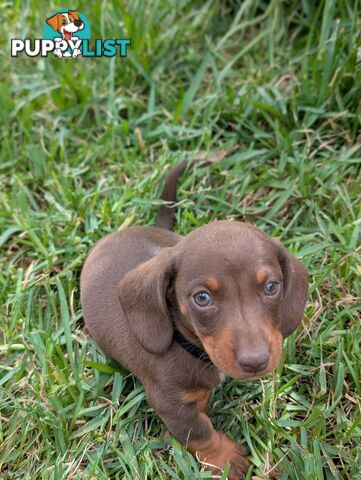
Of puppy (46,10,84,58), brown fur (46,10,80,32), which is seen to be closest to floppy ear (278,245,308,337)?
puppy (46,10,84,58)

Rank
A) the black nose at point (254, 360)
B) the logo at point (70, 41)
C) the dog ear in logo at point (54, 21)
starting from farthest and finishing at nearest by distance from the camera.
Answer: the dog ear in logo at point (54, 21), the logo at point (70, 41), the black nose at point (254, 360)

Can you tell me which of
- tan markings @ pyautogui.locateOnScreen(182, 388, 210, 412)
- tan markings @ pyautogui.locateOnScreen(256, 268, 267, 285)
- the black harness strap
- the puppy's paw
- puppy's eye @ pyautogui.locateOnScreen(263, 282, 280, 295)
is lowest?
the puppy's paw

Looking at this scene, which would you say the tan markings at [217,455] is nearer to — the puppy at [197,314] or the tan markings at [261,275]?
the puppy at [197,314]

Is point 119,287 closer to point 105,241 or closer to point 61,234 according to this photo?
point 105,241

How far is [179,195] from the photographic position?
16.2 feet

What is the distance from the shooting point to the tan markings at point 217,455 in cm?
359

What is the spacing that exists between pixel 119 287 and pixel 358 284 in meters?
1.51

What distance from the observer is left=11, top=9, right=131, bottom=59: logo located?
5.77 m

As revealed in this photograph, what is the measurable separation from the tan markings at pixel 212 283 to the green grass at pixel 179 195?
938 millimetres

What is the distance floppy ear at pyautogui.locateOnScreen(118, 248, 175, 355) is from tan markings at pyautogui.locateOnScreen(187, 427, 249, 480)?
0.55 metres

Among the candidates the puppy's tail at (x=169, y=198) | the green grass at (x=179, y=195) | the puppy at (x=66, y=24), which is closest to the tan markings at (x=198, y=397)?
the green grass at (x=179, y=195)

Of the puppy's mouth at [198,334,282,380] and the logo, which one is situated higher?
the logo

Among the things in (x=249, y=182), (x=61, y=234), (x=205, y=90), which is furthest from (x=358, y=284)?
(x=205, y=90)

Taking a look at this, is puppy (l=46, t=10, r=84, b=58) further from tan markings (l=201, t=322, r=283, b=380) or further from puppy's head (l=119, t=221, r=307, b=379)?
tan markings (l=201, t=322, r=283, b=380)
